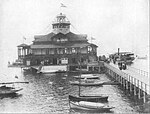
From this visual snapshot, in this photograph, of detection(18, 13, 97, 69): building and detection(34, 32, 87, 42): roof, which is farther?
detection(34, 32, 87, 42): roof

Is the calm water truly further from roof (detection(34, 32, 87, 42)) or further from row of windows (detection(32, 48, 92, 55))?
roof (detection(34, 32, 87, 42))

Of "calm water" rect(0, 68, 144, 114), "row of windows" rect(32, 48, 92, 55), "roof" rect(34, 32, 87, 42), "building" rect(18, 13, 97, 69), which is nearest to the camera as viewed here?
"calm water" rect(0, 68, 144, 114)

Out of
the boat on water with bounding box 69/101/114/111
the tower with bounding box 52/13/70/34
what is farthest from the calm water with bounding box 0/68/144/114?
the tower with bounding box 52/13/70/34

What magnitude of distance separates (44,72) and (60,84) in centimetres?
2591

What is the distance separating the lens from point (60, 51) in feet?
325

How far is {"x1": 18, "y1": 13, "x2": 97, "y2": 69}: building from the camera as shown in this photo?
97188 millimetres

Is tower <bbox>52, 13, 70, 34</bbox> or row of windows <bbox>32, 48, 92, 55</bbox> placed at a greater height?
tower <bbox>52, 13, 70, 34</bbox>

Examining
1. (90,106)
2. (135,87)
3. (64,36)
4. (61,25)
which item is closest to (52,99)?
(90,106)

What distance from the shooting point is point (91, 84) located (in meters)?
59.6

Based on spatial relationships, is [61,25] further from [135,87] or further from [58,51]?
[135,87]

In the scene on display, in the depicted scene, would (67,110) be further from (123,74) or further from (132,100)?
(123,74)

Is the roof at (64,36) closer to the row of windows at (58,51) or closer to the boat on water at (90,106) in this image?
the row of windows at (58,51)

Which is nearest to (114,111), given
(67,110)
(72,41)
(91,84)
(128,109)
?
(128,109)

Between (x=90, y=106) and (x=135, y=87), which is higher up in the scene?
(x=135, y=87)
